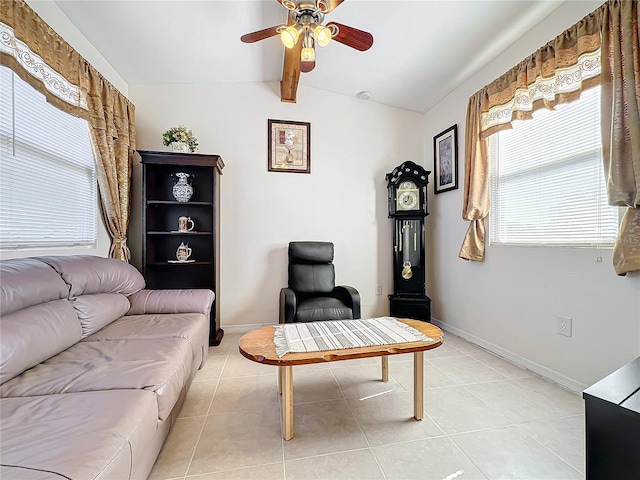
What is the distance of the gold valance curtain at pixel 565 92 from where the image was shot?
1529mm

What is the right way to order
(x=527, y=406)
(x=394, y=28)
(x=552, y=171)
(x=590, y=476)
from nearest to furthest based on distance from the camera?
1. (x=590, y=476)
2. (x=527, y=406)
3. (x=552, y=171)
4. (x=394, y=28)

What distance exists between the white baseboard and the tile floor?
0.21 ft

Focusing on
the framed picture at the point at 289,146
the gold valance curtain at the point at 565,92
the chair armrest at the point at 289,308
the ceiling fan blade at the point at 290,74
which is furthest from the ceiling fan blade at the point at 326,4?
the chair armrest at the point at 289,308

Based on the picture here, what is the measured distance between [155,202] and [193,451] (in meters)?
2.20

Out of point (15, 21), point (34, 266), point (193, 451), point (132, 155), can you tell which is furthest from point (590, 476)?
point (132, 155)

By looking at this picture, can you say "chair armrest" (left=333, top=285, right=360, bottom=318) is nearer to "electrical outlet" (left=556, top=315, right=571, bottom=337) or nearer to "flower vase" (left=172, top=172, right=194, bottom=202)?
"electrical outlet" (left=556, top=315, right=571, bottom=337)

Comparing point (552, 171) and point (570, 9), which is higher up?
point (570, 9)

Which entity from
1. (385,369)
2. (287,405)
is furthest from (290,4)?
(385,369)

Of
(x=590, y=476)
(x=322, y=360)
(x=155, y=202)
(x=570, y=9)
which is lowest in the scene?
(x=590, y=476)

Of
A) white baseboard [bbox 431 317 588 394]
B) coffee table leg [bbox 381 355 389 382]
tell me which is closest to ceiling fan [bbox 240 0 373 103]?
coffee table leg [bbox 381 355 389 382]

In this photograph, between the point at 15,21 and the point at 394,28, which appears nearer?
the point at 15,21

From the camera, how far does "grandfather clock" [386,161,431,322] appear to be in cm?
323

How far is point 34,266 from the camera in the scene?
1.45 metres

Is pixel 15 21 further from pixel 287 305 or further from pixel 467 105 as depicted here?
pixel 467 105
